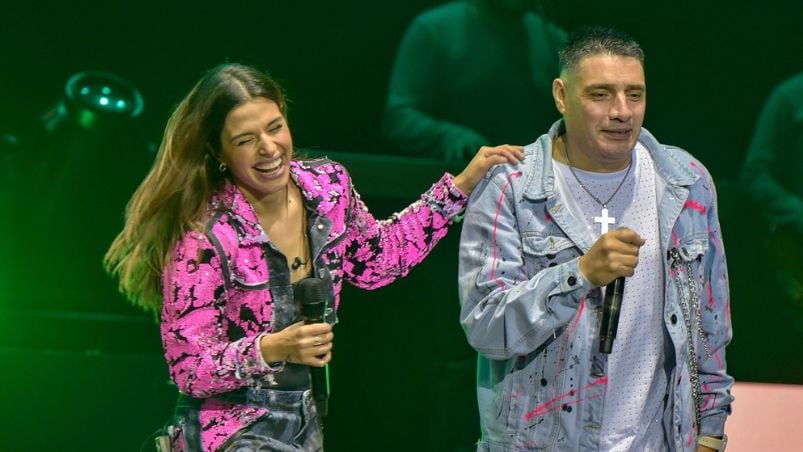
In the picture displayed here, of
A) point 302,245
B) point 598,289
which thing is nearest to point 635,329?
point 598,289

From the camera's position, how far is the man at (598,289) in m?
2.74

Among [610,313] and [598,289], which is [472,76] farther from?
[610,313]

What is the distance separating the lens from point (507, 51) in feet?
13.4

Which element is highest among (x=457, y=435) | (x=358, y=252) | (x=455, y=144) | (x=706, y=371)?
(x=455, y=144)

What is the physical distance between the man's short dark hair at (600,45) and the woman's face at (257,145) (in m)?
0.76

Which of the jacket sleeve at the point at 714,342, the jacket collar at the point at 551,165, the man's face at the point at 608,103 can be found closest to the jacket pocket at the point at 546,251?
the jacket collar at the point at 551,165

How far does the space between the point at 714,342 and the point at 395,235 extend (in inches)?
35.7

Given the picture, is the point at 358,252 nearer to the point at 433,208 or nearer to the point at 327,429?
the point at 433,208

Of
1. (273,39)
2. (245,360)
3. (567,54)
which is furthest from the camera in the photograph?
(273,39)

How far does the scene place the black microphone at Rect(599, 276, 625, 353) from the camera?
2.59m

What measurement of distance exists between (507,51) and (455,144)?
39 centimetres

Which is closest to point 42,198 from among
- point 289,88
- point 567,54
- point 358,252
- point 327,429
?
point 289,88

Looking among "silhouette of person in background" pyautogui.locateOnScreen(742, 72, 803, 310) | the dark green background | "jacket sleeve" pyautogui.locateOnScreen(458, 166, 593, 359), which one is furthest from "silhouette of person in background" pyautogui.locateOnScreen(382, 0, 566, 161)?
"jacket sleeve" pyautogui.locateOnScreen(458, 166, 593, 359)

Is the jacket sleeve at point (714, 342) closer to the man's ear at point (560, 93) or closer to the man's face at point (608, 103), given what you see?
the man's face at point (608, 103)
